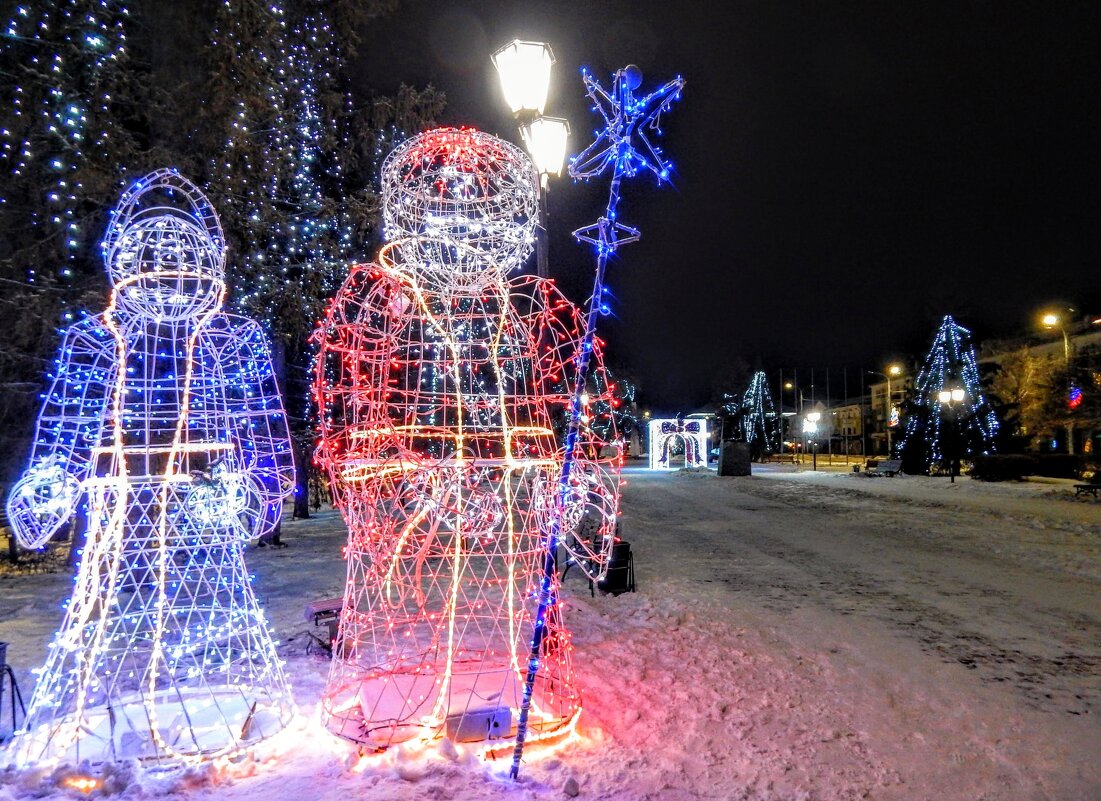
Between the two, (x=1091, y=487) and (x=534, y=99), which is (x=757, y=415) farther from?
(x=534, y=99)

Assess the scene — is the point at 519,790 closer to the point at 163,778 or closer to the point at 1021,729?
the point at 163,778

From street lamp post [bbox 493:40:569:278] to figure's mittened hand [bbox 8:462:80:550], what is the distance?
3.27m

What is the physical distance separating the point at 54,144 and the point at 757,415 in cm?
5726

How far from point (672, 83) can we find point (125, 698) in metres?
5.38

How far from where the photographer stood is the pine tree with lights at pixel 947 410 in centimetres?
3284

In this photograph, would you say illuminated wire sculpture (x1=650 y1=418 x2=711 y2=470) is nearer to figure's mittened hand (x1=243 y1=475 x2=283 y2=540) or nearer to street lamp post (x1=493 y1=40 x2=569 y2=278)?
street lamp post (x1=493 y1=40 x2=569 y2=278)

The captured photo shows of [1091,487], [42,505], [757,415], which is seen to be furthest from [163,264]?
[757,415]

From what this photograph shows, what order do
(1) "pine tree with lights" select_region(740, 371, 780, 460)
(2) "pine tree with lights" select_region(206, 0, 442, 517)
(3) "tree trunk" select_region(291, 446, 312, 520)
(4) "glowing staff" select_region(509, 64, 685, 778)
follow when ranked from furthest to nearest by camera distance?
(1) "pine tree with lights" select_region(740, 371, 780, 460) < (3) "tree trunk" select_region(291, 446, 312, 520) < (2) "pine tree with lights" select_region(206, 0, 442, 517) < (4) "glowing staff" select_region(509, 64, 685, 778)

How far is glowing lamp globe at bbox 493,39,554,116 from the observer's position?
4961mm

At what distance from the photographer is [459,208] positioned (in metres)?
4.59

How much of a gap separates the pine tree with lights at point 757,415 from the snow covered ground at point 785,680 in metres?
47.7

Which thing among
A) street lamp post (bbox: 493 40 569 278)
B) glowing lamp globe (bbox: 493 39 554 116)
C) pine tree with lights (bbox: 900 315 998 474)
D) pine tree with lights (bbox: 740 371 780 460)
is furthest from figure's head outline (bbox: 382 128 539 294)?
pine tree with lights (bbox: 740 371 780 460)

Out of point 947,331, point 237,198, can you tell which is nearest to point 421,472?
point 237,198

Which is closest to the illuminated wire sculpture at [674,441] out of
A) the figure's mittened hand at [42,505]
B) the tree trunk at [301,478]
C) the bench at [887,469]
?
the bench at [887,469]
